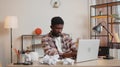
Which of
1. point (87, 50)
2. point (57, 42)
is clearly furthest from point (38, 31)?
point (87, 50)

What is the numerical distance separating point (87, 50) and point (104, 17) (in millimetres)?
2764

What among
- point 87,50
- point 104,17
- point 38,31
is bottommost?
point 87,50

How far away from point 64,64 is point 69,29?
343 cm

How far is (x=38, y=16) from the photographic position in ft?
17.6

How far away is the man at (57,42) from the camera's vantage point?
2.66 m

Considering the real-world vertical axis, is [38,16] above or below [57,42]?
above

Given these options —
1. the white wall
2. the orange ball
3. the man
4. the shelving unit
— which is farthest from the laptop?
the white wall

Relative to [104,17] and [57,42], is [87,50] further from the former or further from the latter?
[104,17]

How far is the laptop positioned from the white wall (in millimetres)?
3054

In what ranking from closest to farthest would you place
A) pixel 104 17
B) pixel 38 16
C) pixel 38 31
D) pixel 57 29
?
pixel 57 29 < pixel 104 17 < pixel 38 31 < pixel 38 16

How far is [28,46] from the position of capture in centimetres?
527

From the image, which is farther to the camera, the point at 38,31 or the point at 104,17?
the point at 38,31

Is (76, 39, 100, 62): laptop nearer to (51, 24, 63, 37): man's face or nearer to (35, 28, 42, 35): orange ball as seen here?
(51, 24, 63, 37): man's face

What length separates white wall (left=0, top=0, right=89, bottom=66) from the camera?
5.27m
